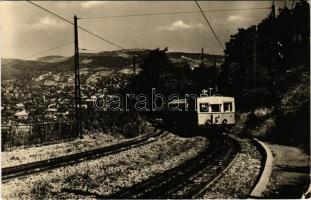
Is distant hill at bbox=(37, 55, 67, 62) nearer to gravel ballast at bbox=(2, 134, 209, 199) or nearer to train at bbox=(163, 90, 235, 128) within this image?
train at bbox=(163, 90, 235, 128)

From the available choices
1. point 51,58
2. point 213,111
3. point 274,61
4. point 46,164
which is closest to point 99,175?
point 46,164

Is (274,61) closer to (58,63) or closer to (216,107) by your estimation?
(216,107)

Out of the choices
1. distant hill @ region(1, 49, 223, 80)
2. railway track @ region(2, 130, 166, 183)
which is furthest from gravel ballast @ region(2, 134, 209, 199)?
distant hill @ region(1, 49, 223, 80)

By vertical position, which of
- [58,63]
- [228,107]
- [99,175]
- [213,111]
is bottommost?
[99,175]

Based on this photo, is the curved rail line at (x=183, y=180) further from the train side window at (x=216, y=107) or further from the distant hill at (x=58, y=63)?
the distant hill at (x=58, y=63)

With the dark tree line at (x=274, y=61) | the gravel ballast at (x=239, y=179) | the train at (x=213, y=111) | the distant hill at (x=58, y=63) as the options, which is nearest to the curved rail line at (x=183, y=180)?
the gravel ballast at (x=239, y=179)

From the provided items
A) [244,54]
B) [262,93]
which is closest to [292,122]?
[262,93]
